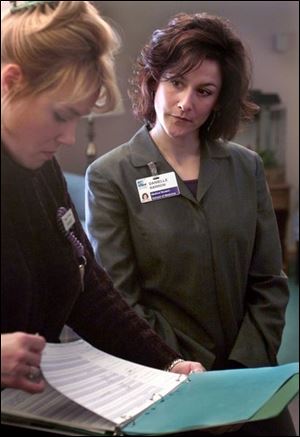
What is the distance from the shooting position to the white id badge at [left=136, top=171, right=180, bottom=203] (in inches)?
62.2

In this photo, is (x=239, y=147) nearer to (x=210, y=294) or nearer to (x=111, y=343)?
(x=210, y=294)

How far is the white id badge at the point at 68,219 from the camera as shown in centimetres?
113

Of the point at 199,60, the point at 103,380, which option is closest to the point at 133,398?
the point at 103,380

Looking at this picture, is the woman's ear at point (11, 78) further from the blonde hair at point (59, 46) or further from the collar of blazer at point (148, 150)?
the collar of blazer at point (148, 150)

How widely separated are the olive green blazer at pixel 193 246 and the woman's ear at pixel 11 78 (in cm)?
64

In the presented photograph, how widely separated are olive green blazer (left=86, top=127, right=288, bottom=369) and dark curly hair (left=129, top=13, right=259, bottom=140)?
0.06m

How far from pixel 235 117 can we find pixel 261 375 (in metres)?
0.68

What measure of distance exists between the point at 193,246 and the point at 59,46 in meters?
0.69

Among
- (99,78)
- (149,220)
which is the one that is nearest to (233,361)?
(149,220)

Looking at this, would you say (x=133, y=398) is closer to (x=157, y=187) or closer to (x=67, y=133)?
(x=67, y=133)

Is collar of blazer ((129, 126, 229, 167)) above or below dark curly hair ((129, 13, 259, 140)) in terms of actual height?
below

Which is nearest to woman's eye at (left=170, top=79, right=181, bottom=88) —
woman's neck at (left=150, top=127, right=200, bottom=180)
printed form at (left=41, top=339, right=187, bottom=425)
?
woman's neck at (left=150, top=127, right=200, bottom=180)

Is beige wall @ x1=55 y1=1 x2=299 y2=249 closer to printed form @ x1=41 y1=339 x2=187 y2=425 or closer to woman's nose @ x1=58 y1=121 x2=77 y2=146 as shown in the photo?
printed form @ x1=41 y1=339 x2=187 y2=425

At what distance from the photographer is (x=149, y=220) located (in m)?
1.57
